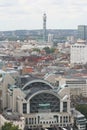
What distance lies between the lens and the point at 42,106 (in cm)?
3631

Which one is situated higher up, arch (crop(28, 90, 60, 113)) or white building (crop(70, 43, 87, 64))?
arch (crop(28, 90, 60, 113))

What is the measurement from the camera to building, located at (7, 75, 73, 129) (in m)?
35.4

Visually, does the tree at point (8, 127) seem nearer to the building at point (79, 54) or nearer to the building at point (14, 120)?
the building at point (14, 120)

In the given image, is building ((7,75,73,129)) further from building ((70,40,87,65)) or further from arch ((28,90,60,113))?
building ((70,40,87,65))

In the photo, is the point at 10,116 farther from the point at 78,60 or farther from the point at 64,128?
the point at 78,60

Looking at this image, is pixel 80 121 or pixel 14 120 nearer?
pixel 14 120

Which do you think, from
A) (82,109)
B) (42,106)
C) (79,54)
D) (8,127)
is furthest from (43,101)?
(79,54)

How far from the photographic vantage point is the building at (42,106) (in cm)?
3544

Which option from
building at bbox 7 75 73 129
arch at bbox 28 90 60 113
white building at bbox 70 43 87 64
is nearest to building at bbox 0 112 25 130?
building at bbox 7 75 73 129

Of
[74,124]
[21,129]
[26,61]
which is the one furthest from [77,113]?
[26,61]

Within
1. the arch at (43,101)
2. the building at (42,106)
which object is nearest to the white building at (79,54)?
the building at (42,106)

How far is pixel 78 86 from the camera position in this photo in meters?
50.3

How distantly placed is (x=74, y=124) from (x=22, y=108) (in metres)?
3.82

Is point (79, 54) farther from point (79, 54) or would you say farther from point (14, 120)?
point (14, 120)
